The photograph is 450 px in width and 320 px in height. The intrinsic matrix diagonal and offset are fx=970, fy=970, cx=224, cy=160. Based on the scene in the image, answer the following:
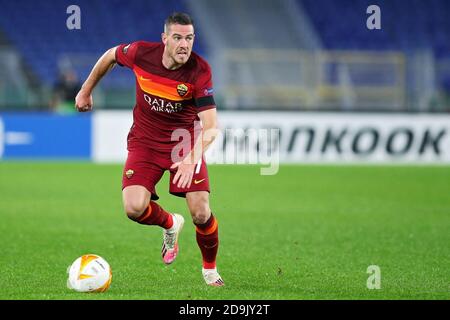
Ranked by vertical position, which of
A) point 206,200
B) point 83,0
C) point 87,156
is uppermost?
point 83,0

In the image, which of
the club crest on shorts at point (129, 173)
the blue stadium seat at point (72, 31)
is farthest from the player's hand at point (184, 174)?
the blue stadium seat at point (72, 31)

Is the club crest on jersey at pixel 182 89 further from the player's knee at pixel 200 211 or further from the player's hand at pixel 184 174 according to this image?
the player's knee at pixel 200 211

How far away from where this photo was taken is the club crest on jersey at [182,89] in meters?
7.51

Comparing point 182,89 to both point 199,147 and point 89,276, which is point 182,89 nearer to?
point 199,147

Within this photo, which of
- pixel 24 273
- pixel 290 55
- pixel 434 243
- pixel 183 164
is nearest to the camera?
pixel 183 164

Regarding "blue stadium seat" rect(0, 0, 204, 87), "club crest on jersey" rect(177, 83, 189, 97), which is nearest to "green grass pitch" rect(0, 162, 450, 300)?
"club crest on jersey" rect(177, 83, 189, 97)

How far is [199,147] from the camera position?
7277mm

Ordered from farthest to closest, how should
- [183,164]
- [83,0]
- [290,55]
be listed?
[83,0]
[290,55]
[183,164]

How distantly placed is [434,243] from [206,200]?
3665mm

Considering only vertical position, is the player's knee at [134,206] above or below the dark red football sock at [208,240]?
above

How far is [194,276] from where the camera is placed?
8.01m

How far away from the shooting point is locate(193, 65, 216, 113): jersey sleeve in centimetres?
735
